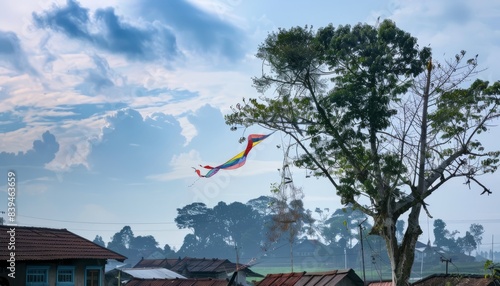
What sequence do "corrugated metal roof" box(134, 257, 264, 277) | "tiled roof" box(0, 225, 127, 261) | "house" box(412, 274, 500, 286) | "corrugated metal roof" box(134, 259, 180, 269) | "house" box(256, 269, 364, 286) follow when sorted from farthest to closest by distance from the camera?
"corrugated metal roof" box(134, 259, 180, 269) → "corrugated metal roof" box(134, 257, 264, 277) → "tiled roof" box(0, 225, 127, 261) → "house" box(412, 274, 500, 286) → "house" box(256, 269, 364, 286)

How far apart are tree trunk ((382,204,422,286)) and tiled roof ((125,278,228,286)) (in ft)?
31.1

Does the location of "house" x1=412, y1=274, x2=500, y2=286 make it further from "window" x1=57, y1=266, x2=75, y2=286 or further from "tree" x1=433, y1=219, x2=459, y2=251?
"tree" x1=433, y1=219, x2=459, y2=251

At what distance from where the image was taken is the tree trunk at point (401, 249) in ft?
85.3

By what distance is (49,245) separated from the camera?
92.6ft

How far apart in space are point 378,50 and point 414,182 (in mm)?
5471

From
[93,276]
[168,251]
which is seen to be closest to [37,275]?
[93,276]

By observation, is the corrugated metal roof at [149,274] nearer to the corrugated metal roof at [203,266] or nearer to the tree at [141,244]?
the corrugated metal roof at [203,266]

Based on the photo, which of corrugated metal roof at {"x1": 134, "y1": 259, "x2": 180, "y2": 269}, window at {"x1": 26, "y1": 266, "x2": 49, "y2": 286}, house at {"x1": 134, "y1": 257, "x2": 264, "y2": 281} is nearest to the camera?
window at {"x1": 26, "y1": 266, "x2": 49, "y2": 286}

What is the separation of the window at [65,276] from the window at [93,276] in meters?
0.96

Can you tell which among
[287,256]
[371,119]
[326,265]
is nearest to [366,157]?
[371,119]

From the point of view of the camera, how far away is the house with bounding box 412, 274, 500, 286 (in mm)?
24853

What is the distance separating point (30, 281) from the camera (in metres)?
26.2

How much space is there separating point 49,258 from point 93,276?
343 centimetres

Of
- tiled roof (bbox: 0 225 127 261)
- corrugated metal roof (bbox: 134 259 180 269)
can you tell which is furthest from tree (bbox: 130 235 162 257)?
tiled roof (bbox: 0 225 127 261)
